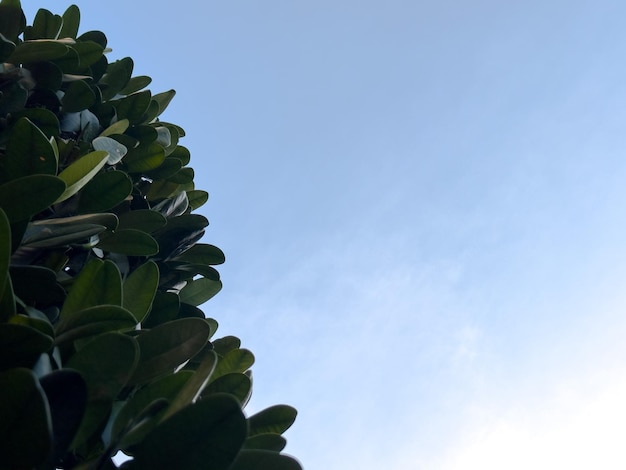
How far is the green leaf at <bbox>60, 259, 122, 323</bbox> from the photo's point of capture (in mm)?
1085

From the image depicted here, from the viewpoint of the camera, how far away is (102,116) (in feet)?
6.30

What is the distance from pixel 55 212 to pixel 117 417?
1.89 ft

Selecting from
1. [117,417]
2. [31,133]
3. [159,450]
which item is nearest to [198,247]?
[31,133]

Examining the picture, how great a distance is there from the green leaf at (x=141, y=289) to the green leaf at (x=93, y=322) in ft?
0.66

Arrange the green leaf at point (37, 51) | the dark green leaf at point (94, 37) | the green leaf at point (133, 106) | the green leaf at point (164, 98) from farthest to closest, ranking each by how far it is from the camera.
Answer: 1. the green leaf at point (164, 98)
2. the dark green leaf at point (94, 37)
3. the green leaf at point (133, 106)
4. the green leaf at point (37, 51)

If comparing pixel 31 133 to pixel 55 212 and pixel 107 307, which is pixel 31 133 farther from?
pixel 107 307

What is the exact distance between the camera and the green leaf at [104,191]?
4.52ft

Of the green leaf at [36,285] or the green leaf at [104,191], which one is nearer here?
the green leaf at [36,285]

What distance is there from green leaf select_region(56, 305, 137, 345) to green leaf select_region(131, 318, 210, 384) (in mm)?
72

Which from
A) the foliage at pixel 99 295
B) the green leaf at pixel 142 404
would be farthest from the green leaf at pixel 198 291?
the green leaf at pixel 142 404

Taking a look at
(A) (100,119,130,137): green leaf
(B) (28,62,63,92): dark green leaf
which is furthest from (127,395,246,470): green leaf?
(B) (28,62,63,92): dark green leaf

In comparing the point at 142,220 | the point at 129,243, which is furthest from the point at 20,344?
the point at 142,220

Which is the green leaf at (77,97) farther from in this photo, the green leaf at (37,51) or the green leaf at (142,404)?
the green leaf at (142,404)

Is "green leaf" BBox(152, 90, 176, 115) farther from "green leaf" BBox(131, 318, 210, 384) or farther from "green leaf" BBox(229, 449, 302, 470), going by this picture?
"green leaf" BBox(229, 449, 302, 470)
